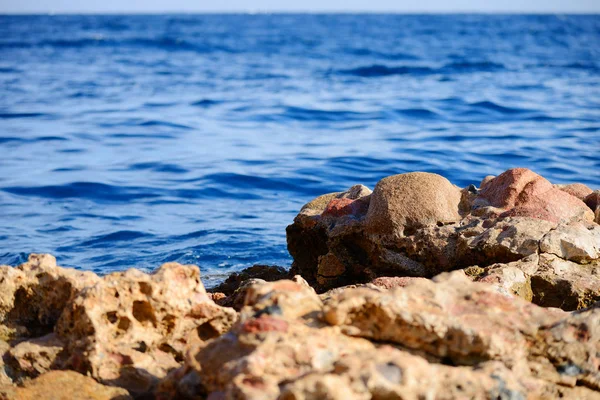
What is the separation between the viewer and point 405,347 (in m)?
2.73

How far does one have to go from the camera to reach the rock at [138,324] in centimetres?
303

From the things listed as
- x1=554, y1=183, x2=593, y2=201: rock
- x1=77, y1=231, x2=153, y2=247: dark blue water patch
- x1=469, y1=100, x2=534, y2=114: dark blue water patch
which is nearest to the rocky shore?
x1=554, y1=183, x2=593, y2=201: rock

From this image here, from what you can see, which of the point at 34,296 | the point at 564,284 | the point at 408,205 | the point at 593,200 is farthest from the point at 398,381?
the point at 593,200

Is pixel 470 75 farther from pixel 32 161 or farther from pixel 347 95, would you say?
pixel 32 161

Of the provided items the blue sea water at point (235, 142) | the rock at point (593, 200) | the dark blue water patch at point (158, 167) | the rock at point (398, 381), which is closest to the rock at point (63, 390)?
the rock at point (398, 381)

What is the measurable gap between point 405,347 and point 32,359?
5.40 ft

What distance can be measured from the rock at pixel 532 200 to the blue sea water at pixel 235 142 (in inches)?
108

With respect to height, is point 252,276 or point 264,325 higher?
point 264,325

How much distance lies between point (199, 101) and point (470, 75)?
10.8 m

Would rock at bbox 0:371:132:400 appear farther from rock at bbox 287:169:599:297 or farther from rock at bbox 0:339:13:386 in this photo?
rock at bbox 287:169:599:297

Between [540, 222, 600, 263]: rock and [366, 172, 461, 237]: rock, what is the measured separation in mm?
679

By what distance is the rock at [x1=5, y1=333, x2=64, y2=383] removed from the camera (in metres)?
3.15

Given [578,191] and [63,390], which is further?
[578,191]

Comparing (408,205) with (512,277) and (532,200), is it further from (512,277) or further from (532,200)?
(512,277)
